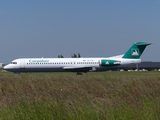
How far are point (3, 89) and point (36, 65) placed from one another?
2751cm

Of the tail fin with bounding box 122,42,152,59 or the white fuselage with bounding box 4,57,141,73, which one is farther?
the tail fin with bounding box 122,42,152,59

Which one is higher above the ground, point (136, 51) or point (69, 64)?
point (136, 51)

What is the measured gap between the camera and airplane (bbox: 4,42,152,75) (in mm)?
40094

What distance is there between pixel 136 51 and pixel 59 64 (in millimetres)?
10615

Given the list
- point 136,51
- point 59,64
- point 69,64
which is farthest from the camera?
point 136,51

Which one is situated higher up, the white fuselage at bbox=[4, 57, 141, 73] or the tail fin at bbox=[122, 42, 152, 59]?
the tail fin at bbox=[122, 42, 152, 59]

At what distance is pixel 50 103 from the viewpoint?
7.41 m

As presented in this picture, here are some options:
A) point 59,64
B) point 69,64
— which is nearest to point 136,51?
point 69,64

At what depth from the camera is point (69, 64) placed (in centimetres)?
4081

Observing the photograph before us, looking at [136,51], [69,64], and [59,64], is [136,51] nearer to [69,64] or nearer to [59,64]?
[69,64]

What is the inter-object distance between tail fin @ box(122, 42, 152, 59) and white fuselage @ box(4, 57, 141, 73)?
2.46 ft

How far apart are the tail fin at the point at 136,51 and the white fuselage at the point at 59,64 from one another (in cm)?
75

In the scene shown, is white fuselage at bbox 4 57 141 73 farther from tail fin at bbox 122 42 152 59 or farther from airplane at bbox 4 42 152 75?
tail fin at bbox 122 42 152 59

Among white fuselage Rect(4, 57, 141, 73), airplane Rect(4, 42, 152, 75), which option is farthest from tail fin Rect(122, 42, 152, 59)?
white fuselage Rect(4, 57, 141, 73)
